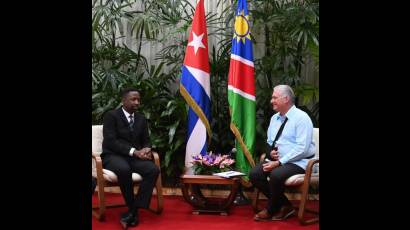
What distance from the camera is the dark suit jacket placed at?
480 centimetres

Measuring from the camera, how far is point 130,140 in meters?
4.96

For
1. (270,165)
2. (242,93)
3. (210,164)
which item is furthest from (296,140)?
(242,93)

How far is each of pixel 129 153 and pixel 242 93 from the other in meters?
1.59

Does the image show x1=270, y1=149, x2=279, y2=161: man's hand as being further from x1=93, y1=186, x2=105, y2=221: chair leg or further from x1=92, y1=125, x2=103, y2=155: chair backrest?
x1=92, y1=125, x2=103, y2=155: chair backrest

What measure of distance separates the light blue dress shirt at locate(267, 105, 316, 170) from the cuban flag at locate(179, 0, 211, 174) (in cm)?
109

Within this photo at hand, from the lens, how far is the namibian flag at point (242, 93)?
559cm

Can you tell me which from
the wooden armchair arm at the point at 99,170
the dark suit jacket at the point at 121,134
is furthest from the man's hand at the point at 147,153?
the wooden armchair arm at the point at 99,170

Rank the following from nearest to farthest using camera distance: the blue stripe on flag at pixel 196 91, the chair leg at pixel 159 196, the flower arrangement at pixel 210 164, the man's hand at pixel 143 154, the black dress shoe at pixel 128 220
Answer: the black dress shoe at pixel 128 220, the man's hand at pixel 143 154, the chair leg at pixel 159 196, the flower arrangement at pixel 210 164, the blue stripe on flag at pixel 196 91

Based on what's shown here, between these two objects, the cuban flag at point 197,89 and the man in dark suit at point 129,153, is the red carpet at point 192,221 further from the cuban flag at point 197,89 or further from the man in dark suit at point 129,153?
the cuban flag at point 197,89

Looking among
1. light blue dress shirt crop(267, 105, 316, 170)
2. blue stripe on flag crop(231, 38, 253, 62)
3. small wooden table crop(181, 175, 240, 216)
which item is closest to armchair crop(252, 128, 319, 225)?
light blue dress shirt crop(267, 105, 316, 170)

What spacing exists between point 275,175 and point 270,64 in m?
1.94

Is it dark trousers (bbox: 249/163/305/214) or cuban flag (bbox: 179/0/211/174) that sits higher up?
cuban flag (bbox: 179/0/211/174)
